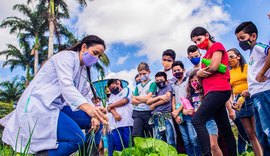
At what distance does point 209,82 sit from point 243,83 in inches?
41.2

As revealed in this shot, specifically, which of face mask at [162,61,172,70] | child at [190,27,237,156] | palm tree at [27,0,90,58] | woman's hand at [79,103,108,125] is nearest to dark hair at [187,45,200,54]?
face mask at [162,61,172,70]

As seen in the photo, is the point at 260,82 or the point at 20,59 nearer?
the point at 260,82

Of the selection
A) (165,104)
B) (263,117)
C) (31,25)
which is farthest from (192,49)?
(31,25)

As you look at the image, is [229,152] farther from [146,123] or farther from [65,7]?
[65,7]

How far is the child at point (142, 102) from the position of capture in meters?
5.00

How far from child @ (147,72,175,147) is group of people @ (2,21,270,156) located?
0.05 ft

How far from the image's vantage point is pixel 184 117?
4688 millimetres

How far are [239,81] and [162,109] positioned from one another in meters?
1.21

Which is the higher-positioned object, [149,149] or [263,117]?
[263,117]

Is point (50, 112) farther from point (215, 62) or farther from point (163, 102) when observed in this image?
point (163, 102)

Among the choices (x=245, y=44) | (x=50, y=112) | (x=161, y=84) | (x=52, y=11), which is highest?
(x=52, y=11)

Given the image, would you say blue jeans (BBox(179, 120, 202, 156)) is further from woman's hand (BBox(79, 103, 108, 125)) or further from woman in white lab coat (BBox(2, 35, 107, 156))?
woman's hand (BBox(79, 103, 108, 125))

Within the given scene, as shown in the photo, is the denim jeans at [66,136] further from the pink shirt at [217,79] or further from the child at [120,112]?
the child at [120,112]

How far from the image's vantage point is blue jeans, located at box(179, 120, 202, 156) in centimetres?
450
